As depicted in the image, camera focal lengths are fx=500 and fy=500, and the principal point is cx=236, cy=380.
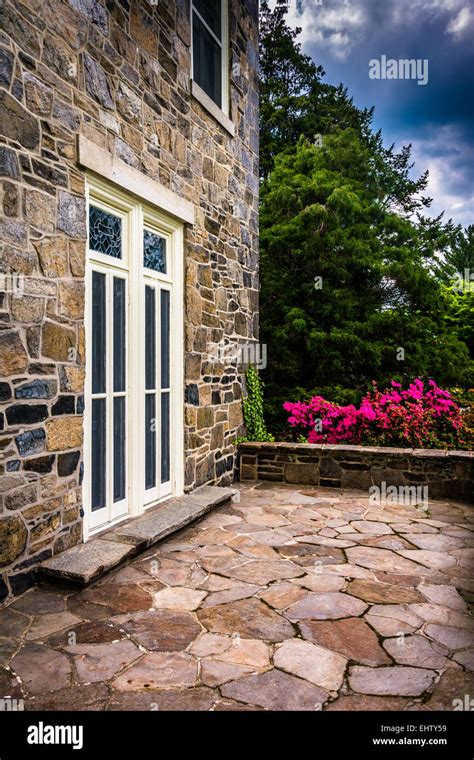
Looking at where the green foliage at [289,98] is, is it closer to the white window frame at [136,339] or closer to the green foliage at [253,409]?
the green foliage at [253,409]

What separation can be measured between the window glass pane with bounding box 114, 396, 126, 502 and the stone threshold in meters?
0.27

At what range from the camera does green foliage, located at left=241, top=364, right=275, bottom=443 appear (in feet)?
21.3

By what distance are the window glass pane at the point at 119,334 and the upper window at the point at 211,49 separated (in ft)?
8.92

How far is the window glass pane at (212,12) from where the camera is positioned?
5.36 m

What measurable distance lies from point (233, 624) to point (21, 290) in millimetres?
2271

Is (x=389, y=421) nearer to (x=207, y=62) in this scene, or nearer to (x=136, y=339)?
(x=136, y=339)

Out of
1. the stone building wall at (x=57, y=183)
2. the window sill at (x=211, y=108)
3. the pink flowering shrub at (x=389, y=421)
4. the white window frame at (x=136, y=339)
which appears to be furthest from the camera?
the pink flowering shrub at (x=389, y=421)

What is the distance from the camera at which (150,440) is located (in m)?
4.51

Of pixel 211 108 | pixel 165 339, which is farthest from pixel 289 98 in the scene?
pixel 165 339

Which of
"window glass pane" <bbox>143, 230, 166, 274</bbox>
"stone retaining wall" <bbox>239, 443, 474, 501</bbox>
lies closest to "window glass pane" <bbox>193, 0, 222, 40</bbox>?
"window glass pane" <bbox>143, 230, 166, 274</bbox>

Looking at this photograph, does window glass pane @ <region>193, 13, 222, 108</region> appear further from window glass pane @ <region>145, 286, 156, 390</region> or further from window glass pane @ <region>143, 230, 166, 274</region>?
window glass pane @ <region>145, 286, 156, 390</region>

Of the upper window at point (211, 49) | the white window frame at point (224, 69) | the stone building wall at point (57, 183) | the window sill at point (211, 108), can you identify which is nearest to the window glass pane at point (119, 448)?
the stone building wall at point (57, 183)

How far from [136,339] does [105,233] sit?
0.87 m
